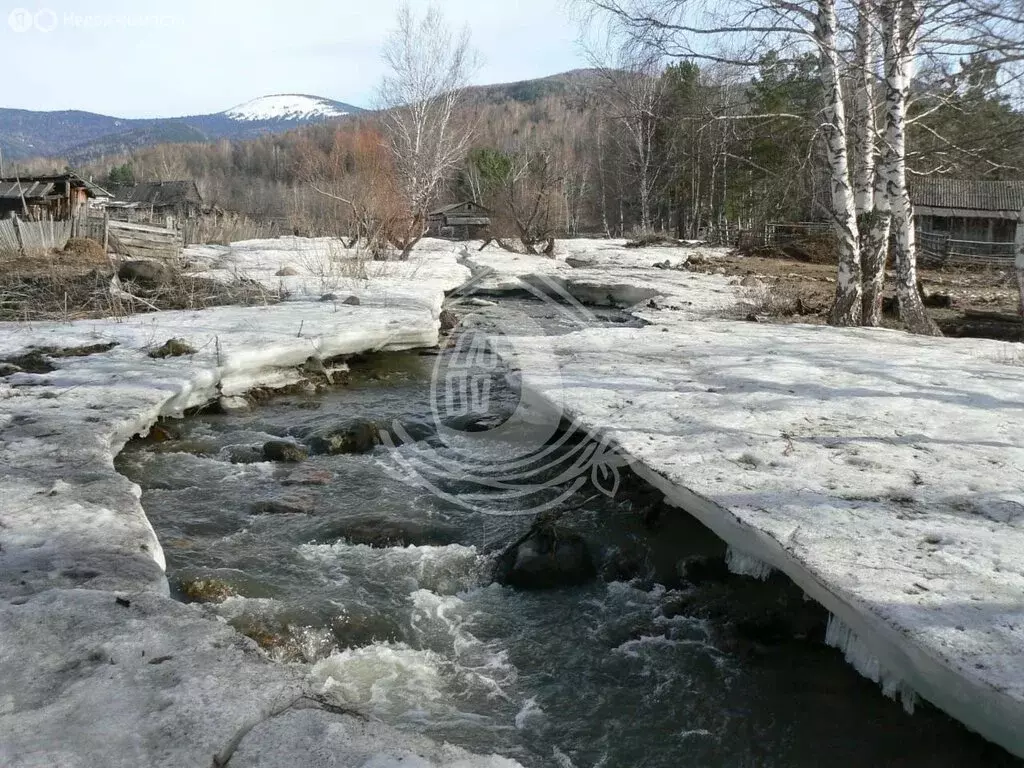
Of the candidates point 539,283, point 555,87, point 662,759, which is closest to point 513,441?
point 662,759

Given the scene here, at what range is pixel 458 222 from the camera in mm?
41688

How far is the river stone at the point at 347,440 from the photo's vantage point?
6211 mm

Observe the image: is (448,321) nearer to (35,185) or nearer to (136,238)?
(136,238)

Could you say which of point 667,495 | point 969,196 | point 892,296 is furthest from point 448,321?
point 969,196

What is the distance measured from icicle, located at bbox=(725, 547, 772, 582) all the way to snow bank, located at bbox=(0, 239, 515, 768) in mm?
2067

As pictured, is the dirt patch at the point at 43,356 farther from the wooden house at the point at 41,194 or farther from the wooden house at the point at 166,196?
the wooden house at the point at 166,196

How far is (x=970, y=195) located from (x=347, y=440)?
106 ft

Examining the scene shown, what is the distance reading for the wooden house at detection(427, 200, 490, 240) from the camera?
136 feet

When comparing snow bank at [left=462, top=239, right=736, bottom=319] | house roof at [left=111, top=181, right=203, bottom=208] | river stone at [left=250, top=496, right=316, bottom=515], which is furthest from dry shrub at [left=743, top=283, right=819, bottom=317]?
house roof at [left=111, top=181, right=203, bottom=208]

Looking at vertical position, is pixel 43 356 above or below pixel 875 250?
below

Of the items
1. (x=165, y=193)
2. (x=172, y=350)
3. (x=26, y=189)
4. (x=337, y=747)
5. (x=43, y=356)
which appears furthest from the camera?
(x=165, y=193)

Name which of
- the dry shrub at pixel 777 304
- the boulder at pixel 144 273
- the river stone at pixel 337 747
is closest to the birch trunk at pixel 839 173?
the dry shrub at pixel 777 304

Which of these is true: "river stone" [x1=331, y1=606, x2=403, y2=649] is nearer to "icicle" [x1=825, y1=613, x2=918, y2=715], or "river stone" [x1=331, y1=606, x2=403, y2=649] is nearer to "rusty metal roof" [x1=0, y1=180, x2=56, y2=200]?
"icicle" [x1=825, y1=613, x2=918, y2=715]

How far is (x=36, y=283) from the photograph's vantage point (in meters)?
11.4
